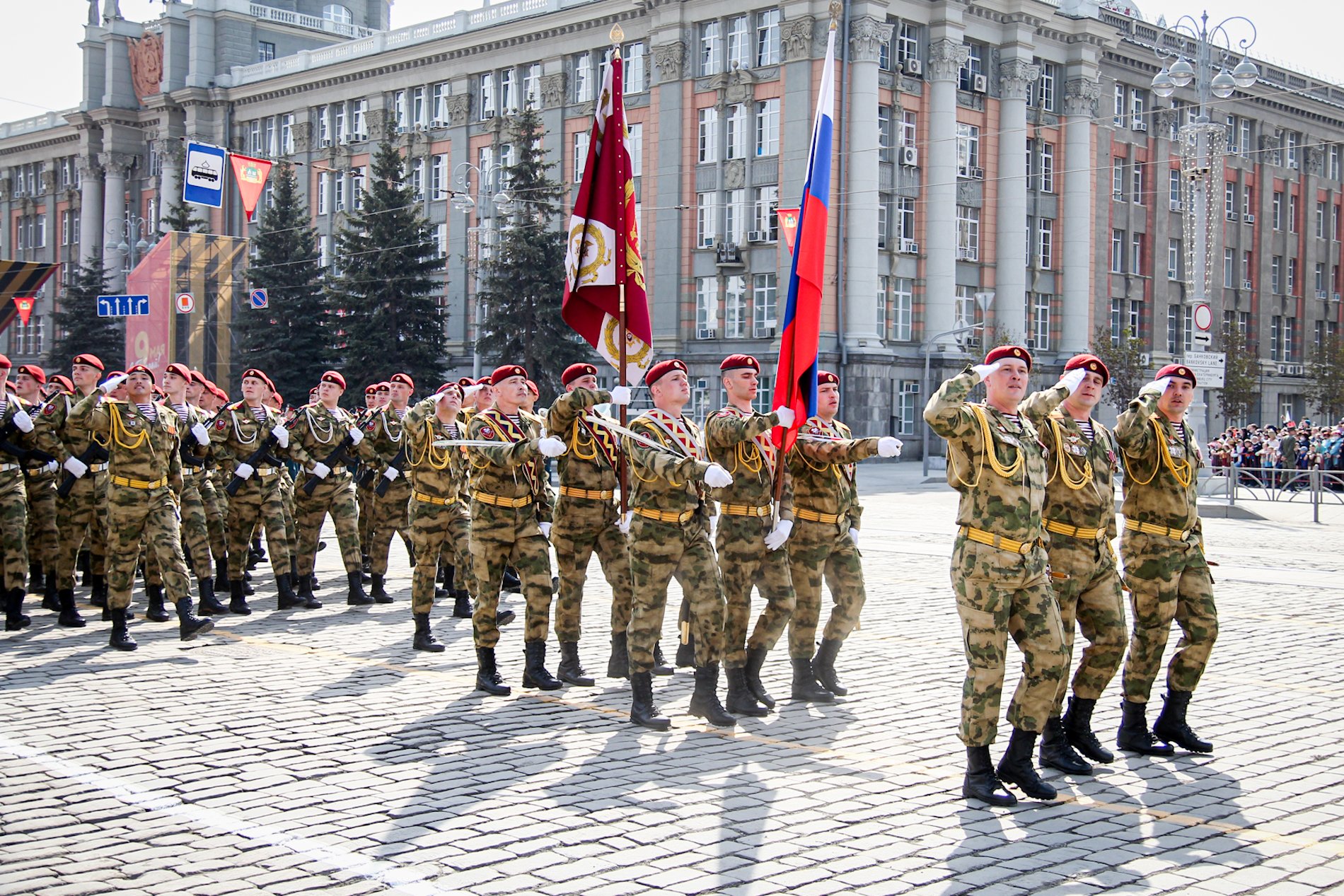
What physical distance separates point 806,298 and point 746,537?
169 cm

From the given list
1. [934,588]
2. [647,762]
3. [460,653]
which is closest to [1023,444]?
[647,762]

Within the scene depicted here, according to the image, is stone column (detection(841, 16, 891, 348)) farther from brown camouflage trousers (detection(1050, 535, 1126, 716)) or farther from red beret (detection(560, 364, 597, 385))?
brown camouflage trousers (detection(1050, 535, 1126, 716))

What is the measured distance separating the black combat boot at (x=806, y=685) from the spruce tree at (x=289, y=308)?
4474 centimetres

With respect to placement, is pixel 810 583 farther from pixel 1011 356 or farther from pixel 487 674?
pixel 1011 356

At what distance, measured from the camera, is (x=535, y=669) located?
929 cm

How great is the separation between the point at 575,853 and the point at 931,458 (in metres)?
43.4

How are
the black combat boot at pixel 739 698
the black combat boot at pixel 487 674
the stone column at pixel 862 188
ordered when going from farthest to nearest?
the stone column at pixel 862 188 < the black combat boot at pixel 487 674 < the black combat boot at pixel 739 698

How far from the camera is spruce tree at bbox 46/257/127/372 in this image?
63000 mm

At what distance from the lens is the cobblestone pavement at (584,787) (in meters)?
5.56

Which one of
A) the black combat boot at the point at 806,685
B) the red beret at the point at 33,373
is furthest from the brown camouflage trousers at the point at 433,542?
the red beret at the point at 33,373

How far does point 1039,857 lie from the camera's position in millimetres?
5754

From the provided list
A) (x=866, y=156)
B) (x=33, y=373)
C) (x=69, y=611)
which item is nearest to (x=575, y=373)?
(x=69, y=611)

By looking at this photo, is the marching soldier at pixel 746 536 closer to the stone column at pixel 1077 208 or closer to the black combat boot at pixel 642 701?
the black combat boot at pixel 642 701

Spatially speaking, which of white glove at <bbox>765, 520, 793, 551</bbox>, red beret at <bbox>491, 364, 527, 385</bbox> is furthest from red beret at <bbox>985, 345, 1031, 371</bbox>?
red beret at <bbox>491, 364, 527, 385</bbox>
